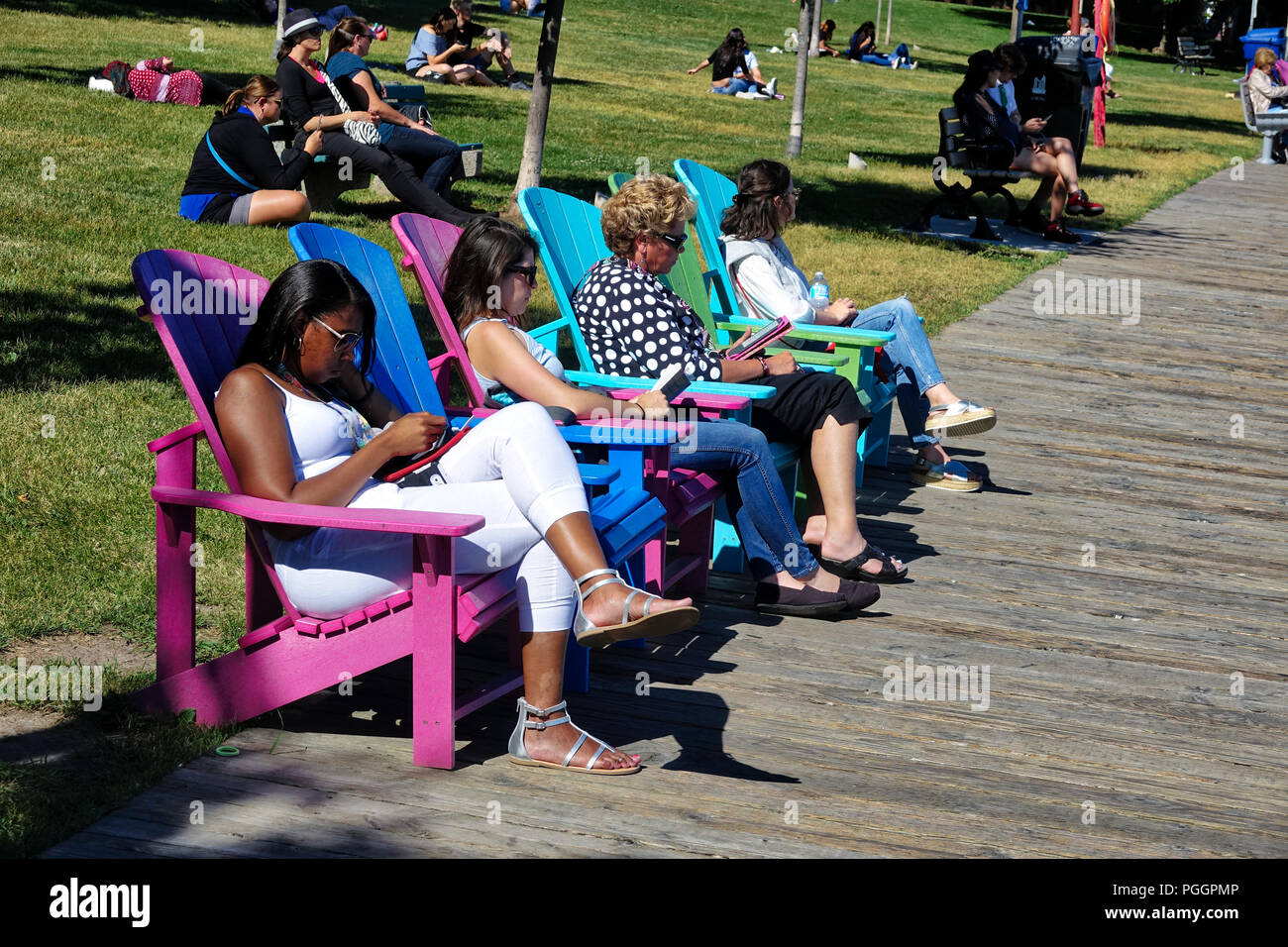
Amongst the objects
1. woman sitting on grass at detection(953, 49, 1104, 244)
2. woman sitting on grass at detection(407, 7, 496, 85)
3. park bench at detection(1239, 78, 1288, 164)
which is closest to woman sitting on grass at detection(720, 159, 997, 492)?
woman sitting on grass at detection(953, 49, 1104, 244)

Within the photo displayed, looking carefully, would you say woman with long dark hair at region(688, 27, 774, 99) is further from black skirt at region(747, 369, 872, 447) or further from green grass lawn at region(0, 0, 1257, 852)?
black skirt at region(747, 369, 872, 447)

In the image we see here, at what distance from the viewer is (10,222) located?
28.7 ft

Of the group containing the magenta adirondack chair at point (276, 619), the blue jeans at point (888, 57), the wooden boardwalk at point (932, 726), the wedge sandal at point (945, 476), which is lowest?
the wooden boardwalk at point (932, 726)

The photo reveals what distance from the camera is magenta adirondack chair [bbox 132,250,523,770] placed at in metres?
3.36

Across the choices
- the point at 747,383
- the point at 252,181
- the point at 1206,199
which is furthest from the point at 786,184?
the point at 1206,199

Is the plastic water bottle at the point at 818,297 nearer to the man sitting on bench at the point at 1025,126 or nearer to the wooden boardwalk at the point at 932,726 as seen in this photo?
the wooden boardwalk at the point at 932,726

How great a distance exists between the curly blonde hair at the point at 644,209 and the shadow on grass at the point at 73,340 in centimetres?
249

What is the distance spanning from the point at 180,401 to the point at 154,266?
257 centimetres

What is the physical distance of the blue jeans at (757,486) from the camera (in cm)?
469

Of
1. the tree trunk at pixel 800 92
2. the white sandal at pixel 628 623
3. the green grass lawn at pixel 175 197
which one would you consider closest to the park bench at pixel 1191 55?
the green grass lawn at pixel 175 197

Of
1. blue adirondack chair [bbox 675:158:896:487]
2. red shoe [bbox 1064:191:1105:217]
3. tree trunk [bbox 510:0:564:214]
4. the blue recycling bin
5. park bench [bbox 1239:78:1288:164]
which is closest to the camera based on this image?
blue adirondack chair [bbox 675:158:896:487]

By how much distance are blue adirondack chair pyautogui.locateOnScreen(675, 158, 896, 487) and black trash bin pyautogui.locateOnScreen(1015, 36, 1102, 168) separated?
8424 mm

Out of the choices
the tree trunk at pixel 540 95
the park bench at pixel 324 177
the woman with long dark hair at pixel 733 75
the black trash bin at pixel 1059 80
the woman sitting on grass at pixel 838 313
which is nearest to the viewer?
the woman sitting on grass at pixel 838 313

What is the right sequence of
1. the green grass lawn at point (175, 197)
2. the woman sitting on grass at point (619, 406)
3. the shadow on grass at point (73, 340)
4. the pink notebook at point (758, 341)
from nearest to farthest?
the woman sitting on grass at point (619, 406), the green grass lawn at point (175, 197), the pink notebook at point (758, 341), the shadow on grass at point (73, 340)
